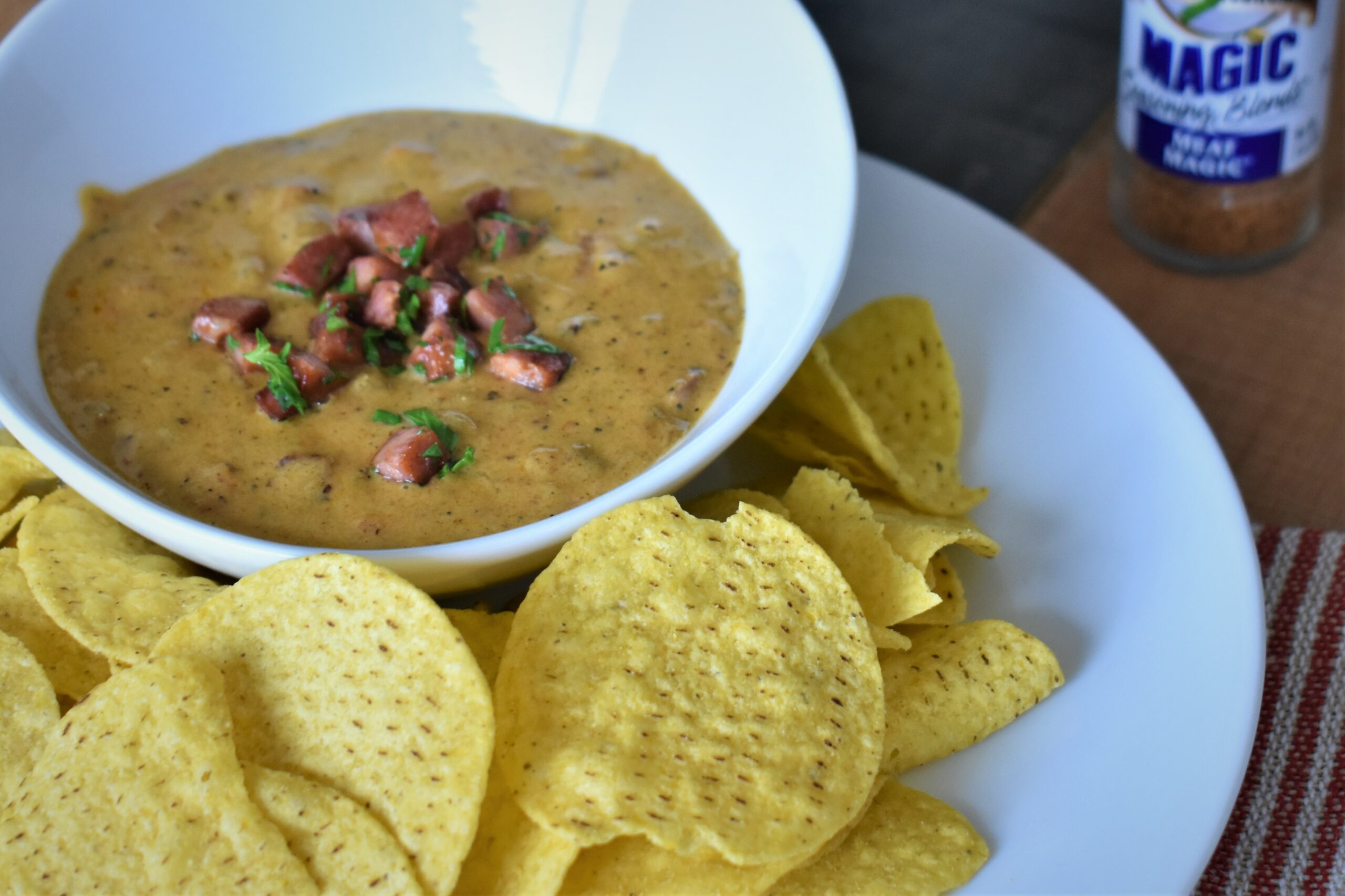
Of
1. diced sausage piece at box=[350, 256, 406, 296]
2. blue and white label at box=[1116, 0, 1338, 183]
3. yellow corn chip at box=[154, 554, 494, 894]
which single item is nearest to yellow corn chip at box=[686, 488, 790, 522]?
yellow corn chip at box=[154, 554, 494, 894]

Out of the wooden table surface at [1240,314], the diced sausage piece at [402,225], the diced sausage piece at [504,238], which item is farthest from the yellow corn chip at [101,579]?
the wooden table surface at [1240,314]

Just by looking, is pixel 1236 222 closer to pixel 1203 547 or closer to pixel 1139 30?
pixel 1139 30

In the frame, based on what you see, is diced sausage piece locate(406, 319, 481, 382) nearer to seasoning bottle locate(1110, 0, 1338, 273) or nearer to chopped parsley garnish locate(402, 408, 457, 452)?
chopped parsley garnish locate(402, 408, 457, 452)

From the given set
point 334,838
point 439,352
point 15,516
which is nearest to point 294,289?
point 439,352

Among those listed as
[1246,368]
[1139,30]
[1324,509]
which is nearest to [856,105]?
[1139,30]

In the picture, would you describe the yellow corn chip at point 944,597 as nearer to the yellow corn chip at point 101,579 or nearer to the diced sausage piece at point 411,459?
the diced sausage piece at point 411,459

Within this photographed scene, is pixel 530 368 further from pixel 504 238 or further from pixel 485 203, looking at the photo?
pixel 485 203

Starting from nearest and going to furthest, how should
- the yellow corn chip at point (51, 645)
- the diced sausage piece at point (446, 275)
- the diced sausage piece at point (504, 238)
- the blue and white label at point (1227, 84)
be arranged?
the yellow corn chip at point (51, 645), the diced sausage piece at point (446, 275), the diced sausage piece at point (504, 238), the blue and white label at point (1227, 84)
